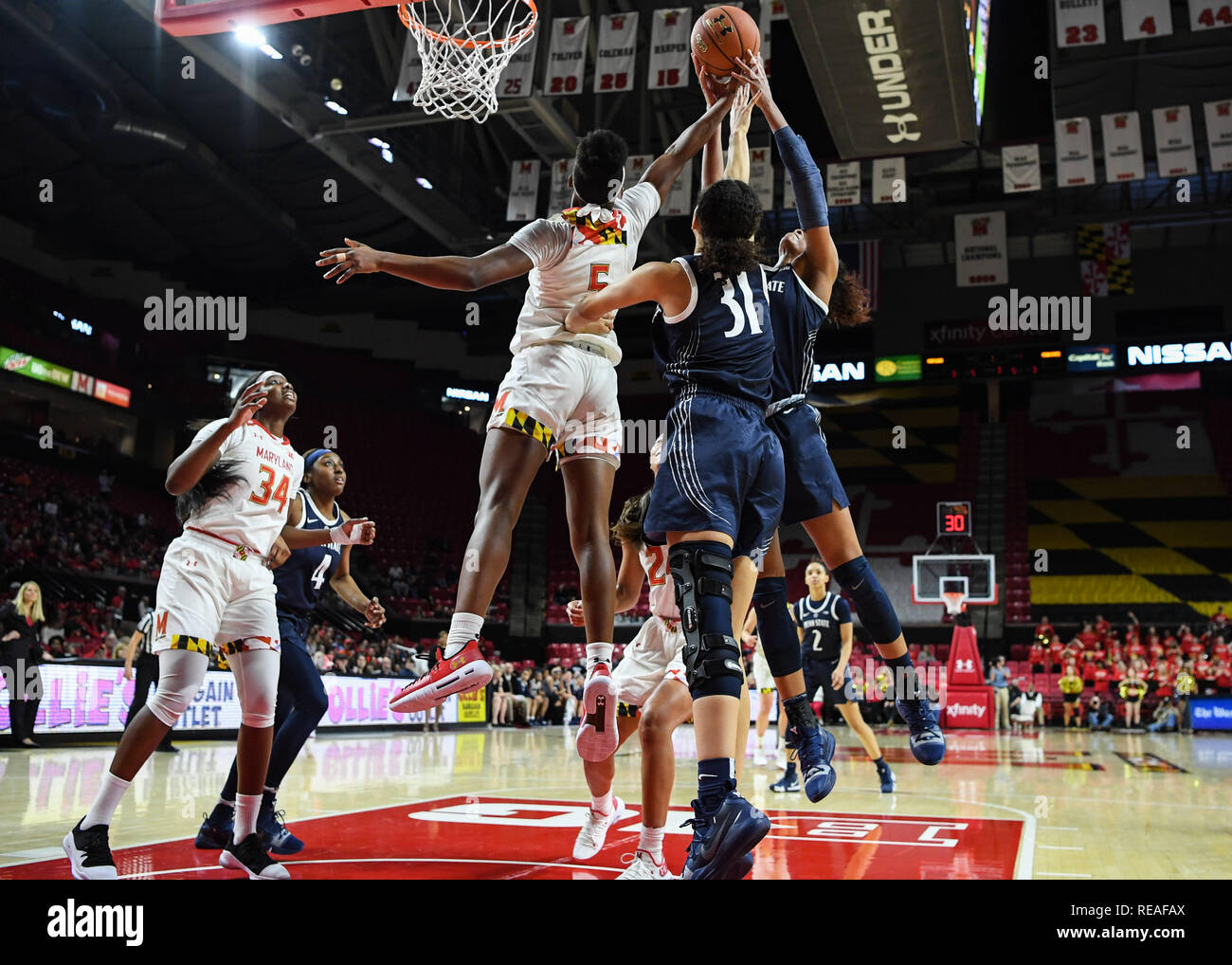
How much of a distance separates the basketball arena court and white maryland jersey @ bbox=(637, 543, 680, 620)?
43mm

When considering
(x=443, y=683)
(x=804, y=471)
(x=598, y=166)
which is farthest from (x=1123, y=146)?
(x=443, y=683)

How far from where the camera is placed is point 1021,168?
16.5 metres

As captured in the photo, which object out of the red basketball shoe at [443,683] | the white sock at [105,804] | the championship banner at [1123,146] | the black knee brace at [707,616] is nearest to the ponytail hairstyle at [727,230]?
the black knee brace at [707,616]

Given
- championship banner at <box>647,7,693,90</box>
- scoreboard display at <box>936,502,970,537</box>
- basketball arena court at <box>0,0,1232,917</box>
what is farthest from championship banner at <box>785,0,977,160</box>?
scoreboard display at <box>936,502,970,537</box>

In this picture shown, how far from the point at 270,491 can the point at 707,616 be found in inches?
90.9

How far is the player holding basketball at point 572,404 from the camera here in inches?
156

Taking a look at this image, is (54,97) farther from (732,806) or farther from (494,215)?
(732,806)

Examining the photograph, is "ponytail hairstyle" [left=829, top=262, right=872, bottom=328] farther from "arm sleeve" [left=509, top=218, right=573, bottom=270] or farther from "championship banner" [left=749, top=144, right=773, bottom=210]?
A: "championship banner" [left=749, top=144, right=773, bottom=210]

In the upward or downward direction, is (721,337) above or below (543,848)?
above

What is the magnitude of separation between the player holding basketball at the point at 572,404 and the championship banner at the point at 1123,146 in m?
13.1

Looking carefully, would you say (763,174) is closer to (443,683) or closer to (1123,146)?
(1123,146)

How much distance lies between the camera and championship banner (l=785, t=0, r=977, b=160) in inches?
344
